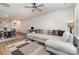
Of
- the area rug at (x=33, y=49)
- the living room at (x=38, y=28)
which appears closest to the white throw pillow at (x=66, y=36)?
the living room at (x=38, y=28)

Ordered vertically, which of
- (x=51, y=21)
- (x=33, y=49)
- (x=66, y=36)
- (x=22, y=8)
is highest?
(x=22, y=8)

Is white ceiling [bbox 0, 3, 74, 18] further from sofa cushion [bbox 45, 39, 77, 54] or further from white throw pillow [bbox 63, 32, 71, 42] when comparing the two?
sofa cushion [bbox 45, 39, 77, 54]

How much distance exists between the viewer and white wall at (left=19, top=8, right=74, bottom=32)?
1.46 m

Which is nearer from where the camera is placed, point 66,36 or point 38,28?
point 66,36

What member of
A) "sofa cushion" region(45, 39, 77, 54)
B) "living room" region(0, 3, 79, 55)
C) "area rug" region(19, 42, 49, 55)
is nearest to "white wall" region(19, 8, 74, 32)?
"living room" region(0, 3, 79, 55)

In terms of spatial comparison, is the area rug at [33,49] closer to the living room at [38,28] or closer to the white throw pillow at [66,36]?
the living room at [38,28]

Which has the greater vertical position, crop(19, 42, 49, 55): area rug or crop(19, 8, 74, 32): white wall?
crop(19, 8, 74, 32): white wall

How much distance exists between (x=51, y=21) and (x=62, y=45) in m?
0.53

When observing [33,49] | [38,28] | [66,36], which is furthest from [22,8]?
[66,36]

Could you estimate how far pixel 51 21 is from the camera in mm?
1581

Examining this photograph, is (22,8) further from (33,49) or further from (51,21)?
(33,49)

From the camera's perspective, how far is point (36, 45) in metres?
1.57

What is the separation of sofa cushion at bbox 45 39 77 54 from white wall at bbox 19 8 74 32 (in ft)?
0.90

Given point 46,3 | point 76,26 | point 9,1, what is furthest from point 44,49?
point 9,1
